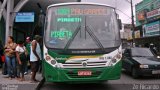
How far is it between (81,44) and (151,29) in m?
35.4

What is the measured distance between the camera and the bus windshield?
11.0 meters

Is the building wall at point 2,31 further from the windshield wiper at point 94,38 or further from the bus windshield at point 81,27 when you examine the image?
the windshield wiper at point 94,38

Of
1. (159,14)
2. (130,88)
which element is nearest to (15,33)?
(130,88)

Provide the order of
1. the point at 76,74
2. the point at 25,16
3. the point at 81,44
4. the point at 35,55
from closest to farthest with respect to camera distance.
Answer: the point at 76,74, the point at 81,44, the point at 35,55, the point at 25,16

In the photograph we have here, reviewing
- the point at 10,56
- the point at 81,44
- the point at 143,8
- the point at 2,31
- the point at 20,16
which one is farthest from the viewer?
the point at 143,8

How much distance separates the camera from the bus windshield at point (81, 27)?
36.2ft

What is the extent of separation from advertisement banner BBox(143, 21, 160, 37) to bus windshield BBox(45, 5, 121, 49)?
31835 millimetres

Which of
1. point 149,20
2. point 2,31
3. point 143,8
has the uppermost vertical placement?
point 143,8

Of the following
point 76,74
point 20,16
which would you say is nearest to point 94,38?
point 76,74

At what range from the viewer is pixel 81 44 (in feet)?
36.0

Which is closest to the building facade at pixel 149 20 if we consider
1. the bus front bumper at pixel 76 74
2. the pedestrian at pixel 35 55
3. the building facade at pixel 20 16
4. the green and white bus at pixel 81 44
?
the building facade at pixel 20 16

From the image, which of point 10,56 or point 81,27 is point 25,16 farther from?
point 81,27

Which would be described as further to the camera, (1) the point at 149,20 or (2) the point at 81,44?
(1) the point at 149,20

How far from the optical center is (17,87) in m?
12.2
